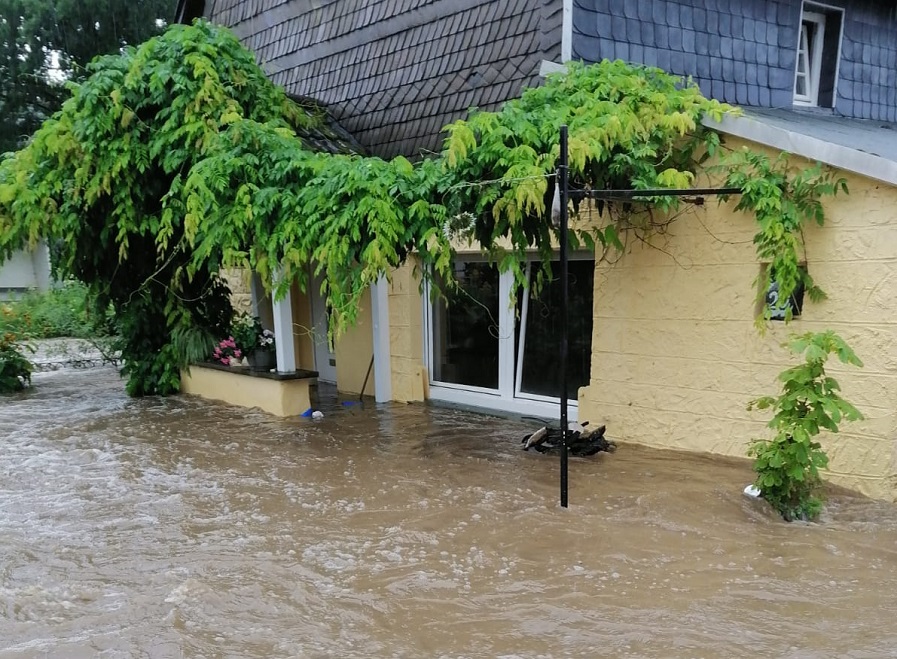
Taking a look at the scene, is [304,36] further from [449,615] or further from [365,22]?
[449,615]


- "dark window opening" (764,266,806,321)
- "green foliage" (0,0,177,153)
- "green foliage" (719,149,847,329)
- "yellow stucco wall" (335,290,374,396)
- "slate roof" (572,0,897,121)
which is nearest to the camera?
"green foliage" (719,149,847,329)

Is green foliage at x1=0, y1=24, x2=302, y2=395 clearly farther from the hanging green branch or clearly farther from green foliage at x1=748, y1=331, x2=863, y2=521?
green foliage at x1=748, y1=331, x2=863, y2=521

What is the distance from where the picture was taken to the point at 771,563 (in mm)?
4207

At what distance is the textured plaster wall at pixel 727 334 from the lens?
5191 mm

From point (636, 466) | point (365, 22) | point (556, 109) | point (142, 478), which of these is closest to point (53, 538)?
point (142, 478)

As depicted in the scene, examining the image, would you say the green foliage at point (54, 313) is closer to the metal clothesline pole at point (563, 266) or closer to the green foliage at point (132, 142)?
the green foliage at point (132, 142)

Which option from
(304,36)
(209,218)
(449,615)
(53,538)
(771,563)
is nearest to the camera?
(449,615)

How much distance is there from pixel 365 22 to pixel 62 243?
5093 millimetres

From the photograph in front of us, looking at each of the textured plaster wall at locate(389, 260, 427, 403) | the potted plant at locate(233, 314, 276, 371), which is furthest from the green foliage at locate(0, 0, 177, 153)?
the textured plaster wall at locate(389, 260, 427, 403)

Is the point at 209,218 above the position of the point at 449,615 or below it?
above

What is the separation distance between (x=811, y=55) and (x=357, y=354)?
24.1ft

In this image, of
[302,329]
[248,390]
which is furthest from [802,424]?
[302,329]

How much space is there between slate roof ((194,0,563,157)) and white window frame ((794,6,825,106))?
3840mm

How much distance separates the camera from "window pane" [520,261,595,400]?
303 inches
